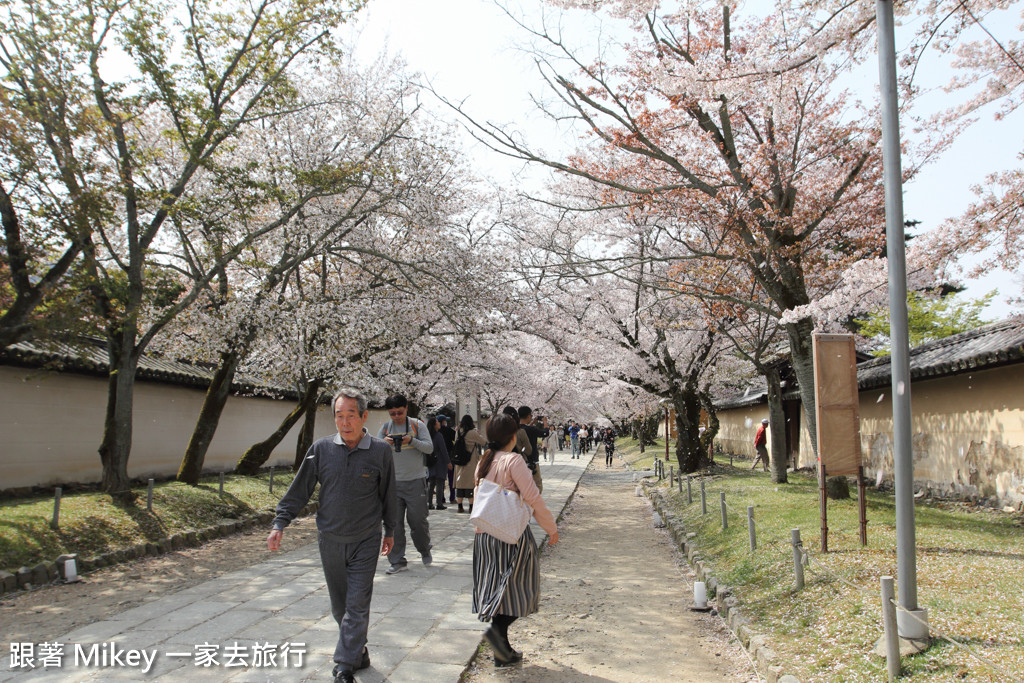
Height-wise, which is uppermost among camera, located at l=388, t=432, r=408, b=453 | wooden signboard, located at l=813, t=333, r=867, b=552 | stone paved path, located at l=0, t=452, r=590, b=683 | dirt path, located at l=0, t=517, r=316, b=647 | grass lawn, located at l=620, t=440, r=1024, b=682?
wooden signboard, located at l=813, t=333, r=867, b=552

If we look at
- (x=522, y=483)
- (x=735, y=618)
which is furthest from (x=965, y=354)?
(x=522, y=483)

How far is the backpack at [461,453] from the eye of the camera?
12.2 metres

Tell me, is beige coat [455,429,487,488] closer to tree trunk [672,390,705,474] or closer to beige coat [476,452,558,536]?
beige coat [476,452,558,536]

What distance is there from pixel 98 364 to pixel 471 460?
748cm

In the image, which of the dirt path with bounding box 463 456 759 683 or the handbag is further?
the dirt path with bounding box 463 456 759 683

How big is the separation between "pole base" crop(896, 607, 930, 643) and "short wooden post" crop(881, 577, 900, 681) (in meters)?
0.25

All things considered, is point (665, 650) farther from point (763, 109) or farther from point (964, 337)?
point (964, 337)

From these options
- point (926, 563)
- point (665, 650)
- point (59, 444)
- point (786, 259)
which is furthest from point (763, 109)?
point (59, 444)

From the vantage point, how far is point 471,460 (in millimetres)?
12234

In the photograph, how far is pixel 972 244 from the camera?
7.60m

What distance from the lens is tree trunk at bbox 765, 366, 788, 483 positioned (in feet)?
49.7

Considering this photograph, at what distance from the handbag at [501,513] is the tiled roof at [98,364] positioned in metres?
7.23

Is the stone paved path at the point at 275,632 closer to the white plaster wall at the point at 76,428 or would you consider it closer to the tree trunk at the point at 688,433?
the white plaster wall at the point at 76,428

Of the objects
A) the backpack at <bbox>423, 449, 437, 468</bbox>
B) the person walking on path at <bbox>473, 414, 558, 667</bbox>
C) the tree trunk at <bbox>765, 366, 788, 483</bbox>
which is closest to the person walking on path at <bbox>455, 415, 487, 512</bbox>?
the backpack at <bbox>423, 449, 437, 468</bbox>
